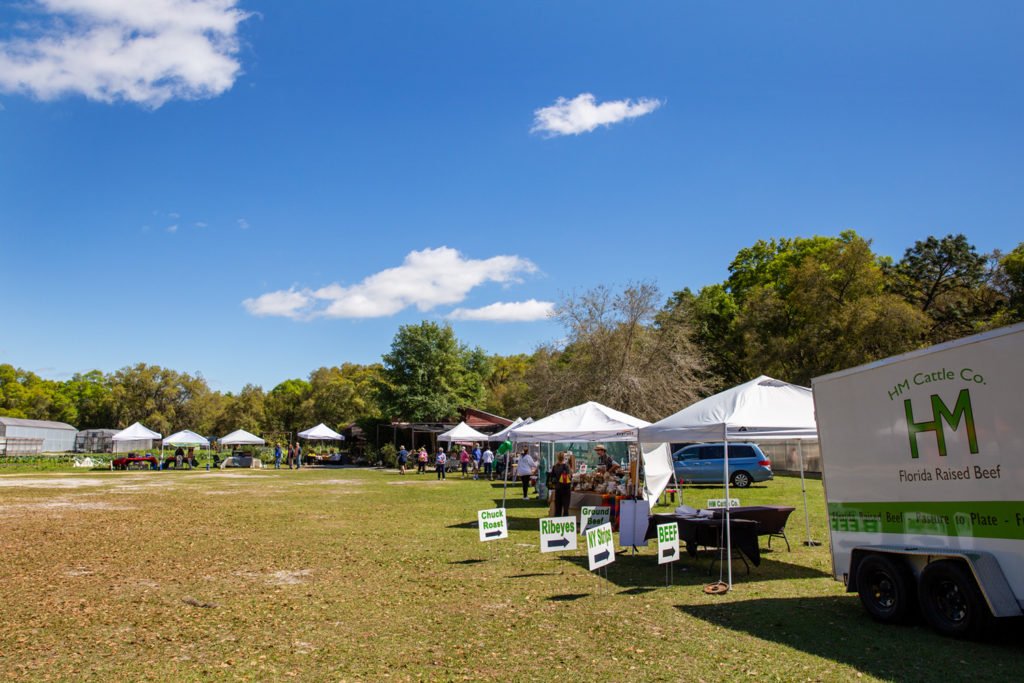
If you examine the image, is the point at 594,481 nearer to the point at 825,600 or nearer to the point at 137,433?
the point at 825,600

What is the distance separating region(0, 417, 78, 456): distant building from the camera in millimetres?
66312

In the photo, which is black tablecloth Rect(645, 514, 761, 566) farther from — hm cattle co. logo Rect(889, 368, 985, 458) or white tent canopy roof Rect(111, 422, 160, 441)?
white tent canopy roof Rect(111, 422, 160, 441)

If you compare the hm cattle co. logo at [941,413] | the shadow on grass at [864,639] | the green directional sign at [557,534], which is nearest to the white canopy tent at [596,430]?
the green directional sign at [557,534]

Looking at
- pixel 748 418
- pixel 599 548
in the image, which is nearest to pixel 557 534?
pixel 599 548

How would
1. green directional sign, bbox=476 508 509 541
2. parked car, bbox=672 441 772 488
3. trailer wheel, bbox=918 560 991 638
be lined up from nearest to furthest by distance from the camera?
1. trailer wheel, bbox=918 560 991 638
2. green directional sign, bbox=476 508 509 541
3. parked car, bbox=672 441 772 488

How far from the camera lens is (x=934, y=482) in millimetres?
6277

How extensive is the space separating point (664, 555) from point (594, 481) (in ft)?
21.2

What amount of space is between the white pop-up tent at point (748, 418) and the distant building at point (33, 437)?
→ 2598 inches

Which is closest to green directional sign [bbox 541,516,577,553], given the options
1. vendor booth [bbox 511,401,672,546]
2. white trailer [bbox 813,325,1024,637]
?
white trailer [bbox 813,325,1024,637]

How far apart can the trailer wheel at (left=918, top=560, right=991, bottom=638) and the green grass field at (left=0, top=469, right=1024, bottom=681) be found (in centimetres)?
16

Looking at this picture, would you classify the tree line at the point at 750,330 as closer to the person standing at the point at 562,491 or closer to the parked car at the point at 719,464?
the parked car at the point at 719,464

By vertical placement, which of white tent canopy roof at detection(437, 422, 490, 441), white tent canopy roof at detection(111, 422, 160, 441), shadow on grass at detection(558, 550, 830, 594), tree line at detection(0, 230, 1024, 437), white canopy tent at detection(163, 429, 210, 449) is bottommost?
shadow on grass at detection(558, 550, 830, 594)

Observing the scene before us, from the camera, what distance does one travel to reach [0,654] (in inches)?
229

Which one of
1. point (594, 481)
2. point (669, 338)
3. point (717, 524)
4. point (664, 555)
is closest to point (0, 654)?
point (664, 555)
